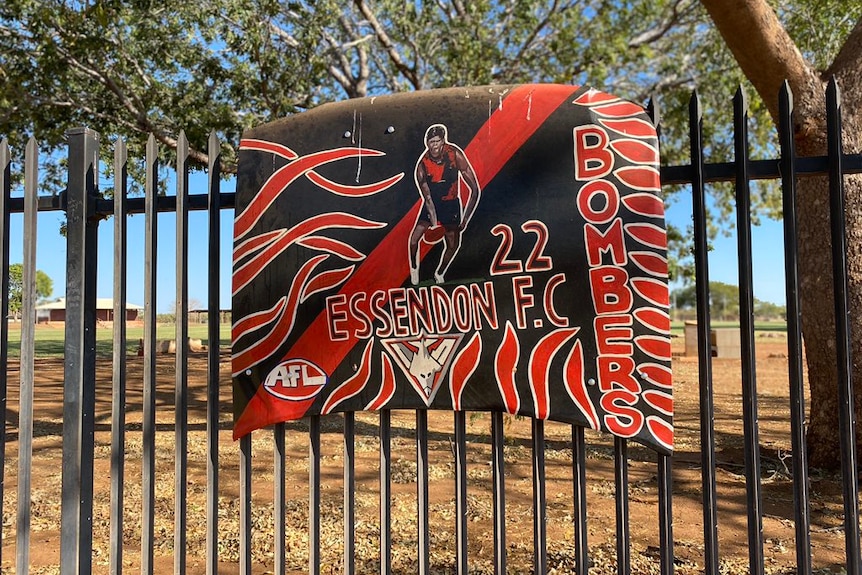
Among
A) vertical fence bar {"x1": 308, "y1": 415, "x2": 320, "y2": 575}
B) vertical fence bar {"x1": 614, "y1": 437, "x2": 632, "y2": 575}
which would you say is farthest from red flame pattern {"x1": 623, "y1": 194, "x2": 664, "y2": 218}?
vertical fence bar {"x1": 308, "y1": 415, "x2": 320, "y2": 575}

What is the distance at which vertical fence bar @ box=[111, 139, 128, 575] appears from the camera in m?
2.63

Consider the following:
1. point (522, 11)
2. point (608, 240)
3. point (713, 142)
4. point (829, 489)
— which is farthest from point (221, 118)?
point (713, 142)

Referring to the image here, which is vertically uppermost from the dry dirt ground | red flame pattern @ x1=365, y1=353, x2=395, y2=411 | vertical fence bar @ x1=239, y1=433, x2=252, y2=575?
red flame pattern @ x1=365, y1=353, x2=395, y2=411

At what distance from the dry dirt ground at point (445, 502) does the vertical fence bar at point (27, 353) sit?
2.33 ft

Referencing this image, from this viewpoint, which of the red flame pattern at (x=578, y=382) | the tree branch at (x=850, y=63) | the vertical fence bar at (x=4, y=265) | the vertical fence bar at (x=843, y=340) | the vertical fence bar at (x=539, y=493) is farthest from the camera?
the tree branch at (x=850, y=63)

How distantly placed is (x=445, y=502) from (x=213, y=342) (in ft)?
8.01

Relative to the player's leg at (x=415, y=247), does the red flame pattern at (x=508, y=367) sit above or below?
below

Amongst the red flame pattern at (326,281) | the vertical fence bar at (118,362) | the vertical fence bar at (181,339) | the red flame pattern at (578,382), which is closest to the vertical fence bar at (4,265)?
the vertical fence bar at (118,362)

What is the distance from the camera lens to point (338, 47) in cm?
943

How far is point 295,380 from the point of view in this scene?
2500mm

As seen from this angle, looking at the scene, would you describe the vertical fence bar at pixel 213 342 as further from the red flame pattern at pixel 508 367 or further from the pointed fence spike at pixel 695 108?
the pointed fence spike at pixel 695 108

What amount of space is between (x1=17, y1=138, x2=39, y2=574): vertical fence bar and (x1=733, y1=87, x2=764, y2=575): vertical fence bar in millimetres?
3003

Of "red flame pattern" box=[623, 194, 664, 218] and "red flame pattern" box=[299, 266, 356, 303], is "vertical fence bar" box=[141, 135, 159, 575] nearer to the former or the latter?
"red flame pattern" box=[299, 266, 356, 303]

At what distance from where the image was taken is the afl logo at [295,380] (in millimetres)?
2475
